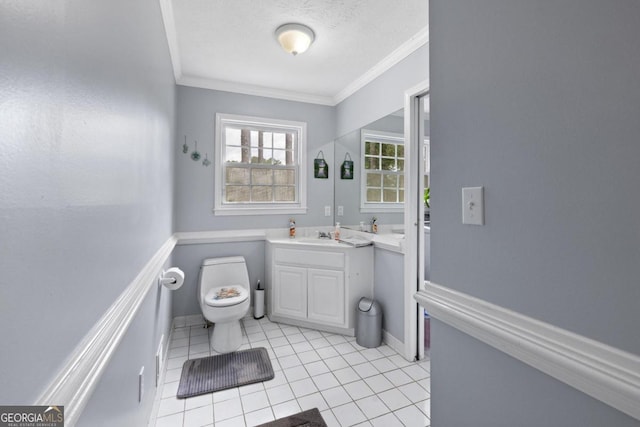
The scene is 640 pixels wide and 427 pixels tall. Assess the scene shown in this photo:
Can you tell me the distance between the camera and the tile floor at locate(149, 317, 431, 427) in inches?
67.4

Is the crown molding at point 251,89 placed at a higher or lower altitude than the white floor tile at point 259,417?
higher

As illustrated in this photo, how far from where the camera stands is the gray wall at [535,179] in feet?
1.96

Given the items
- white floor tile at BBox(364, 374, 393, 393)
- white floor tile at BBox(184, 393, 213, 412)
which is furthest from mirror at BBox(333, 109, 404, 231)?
white floor tile at BBox(184, 393, 213, 412)

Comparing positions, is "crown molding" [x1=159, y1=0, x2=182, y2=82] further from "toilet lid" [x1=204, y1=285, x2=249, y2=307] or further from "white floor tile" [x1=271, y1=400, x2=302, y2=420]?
"white floor tile" [x1=271, y1=400, x2=302, y2=420]

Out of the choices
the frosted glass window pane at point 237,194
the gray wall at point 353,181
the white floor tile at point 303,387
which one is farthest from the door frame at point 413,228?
the frosted glass window pane at point 237,194

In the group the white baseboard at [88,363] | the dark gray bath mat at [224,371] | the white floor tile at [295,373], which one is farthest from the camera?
the white floor tile at [295,373]

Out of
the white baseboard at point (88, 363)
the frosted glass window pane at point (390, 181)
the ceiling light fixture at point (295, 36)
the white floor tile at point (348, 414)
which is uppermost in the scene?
the ceiling light fixture at point (295, 36)

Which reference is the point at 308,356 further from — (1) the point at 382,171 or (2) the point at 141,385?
(1) the point at 382,171

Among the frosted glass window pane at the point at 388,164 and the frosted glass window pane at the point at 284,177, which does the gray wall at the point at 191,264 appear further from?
the frosted glass window pane at the point at 388,164

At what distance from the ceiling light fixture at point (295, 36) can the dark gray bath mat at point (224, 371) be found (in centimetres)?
249

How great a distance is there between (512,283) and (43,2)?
1.24m

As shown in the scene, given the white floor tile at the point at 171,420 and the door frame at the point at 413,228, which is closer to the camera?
the white floor tile at the point at 171,420

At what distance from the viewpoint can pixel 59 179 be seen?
0.59m

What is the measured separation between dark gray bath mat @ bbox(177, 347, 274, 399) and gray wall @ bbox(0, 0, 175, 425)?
0.91 m
